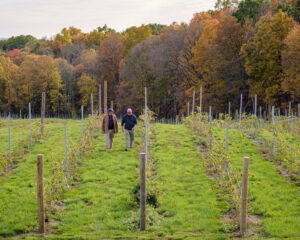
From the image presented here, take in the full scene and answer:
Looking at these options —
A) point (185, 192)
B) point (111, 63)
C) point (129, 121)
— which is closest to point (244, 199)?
point (185, 192)

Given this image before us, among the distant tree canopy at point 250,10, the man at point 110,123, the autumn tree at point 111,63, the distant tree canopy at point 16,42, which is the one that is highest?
the distant tree canopy at point 16,42

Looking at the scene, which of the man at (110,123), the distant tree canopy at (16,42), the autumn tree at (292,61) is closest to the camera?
the man at (110,123)

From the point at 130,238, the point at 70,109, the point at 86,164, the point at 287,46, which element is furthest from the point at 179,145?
the point at 70,109

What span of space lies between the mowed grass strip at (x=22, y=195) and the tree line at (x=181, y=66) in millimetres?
18735

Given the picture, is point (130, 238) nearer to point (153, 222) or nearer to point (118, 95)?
point (153, 222)

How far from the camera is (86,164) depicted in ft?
38.2

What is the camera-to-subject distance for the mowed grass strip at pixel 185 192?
22.2ft

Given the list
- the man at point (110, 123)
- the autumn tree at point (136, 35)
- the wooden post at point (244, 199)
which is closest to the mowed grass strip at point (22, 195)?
the man at point (110, 123)

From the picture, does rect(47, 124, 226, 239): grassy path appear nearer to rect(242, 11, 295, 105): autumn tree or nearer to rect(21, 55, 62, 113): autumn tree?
rect(242, 11, 295, 105): autumn tree

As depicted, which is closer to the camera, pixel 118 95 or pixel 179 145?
pixel 179 145

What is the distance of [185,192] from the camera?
348 inches

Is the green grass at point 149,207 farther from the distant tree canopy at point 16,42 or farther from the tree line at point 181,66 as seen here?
the distant tree canopy at point 16,42

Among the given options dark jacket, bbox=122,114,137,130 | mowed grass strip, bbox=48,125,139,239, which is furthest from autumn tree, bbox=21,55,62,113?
mowed grass strip, bbox=48,125,139,239

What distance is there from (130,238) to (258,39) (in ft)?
82.4
